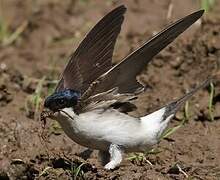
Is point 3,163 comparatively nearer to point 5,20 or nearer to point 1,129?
point 1,129

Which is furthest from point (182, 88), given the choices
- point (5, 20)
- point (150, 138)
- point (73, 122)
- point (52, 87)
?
point (5, 20)

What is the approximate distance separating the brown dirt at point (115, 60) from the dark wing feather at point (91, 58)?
16.6 inches

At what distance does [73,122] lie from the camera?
4570 millimetres

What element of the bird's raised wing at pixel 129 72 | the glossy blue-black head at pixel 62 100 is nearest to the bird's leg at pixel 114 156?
the bird's raised wing at pixel 129 72

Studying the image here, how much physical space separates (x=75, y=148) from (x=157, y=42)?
151 centimetres

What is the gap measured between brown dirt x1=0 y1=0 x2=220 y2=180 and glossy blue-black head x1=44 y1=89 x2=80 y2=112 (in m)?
0.39

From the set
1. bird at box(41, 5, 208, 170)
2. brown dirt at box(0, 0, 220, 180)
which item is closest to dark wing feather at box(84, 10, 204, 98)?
bird at box(41, 5, 208, 170)

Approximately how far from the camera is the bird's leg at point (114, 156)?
4691 millimetres

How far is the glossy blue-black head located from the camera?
15.0 ft

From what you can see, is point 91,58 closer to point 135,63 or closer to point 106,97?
point 106,97

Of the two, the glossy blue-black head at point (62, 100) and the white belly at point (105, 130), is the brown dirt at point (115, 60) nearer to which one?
the white belly at point (105, 130)

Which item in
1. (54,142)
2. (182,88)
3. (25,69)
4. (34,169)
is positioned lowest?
(34,169)

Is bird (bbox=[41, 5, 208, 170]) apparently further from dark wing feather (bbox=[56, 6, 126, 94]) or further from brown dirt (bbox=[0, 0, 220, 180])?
brown dirt (bbox=[0, 0, 220, 180])

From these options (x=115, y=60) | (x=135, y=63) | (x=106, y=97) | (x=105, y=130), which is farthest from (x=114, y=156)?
(x=115, y=60)
